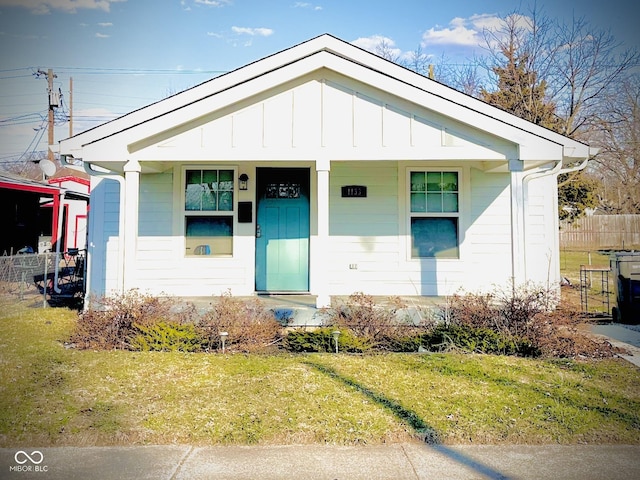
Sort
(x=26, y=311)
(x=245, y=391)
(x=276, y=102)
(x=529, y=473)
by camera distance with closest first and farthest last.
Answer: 1. (x=529, y=473)
2. (x=245, y=391)
3. (x=276, y=102)
4. (x=26, y=311)

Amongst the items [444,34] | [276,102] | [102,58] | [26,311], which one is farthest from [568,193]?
[26,311]

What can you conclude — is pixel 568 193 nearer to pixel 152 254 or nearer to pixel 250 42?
pixel 250 42

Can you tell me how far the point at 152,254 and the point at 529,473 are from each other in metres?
7.08

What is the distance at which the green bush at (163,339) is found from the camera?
18.4 ft

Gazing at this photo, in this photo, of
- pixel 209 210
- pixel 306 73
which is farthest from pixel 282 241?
pixel 306 73

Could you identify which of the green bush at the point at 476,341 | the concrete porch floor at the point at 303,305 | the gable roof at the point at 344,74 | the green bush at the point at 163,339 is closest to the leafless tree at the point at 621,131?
the gable roof at the point at 344,74

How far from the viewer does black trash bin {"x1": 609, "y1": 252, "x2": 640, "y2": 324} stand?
7.64 meters

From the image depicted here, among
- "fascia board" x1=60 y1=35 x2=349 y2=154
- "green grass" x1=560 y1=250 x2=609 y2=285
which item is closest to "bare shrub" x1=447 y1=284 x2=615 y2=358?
"fascia board" x1=60 y1=35 x2=349 y2=154

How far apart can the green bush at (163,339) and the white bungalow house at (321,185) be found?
117 cm

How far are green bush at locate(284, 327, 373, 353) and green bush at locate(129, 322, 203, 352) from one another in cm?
117

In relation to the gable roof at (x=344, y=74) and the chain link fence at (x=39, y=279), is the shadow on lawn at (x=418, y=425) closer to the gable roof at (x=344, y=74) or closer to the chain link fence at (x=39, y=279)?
the gable roof at (x=344, y=74)

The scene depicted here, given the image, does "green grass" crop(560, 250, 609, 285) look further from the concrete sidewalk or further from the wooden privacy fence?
the concrete sidewalk

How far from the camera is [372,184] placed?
8.52 m

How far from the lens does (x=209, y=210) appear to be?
8477 millimetres
